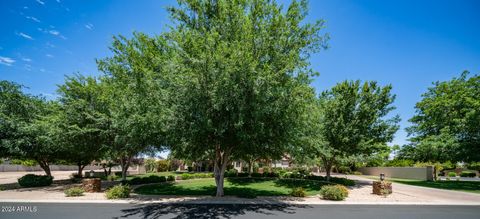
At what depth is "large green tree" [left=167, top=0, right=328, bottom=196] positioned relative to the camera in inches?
483

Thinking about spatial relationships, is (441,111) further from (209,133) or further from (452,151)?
(209,133)

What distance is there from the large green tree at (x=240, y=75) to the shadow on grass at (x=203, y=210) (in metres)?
3.36

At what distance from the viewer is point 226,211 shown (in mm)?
12227

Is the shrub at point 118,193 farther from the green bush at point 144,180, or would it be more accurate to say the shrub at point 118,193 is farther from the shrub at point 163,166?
the shrub at point 163,166

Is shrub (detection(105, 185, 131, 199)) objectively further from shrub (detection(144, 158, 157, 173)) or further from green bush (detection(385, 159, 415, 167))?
green bush (detection(385, 159, 415, 167))

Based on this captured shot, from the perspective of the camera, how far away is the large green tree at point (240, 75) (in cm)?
1227

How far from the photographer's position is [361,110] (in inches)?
971

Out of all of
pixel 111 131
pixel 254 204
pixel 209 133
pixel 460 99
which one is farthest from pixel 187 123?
pixel 460 99

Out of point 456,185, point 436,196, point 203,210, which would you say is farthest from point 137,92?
point 456,185

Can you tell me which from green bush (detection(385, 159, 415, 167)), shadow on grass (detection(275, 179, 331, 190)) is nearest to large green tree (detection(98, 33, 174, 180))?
shadow on grass (detection(275, 179, 331, 190))

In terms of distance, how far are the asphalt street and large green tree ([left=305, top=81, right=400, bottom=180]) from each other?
10929 millimetres

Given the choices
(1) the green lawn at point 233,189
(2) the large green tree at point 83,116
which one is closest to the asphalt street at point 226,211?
(1) the green lawn at point 233,189

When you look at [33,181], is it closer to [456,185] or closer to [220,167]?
[220,167]

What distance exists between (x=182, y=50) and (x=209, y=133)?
484 centimetres
